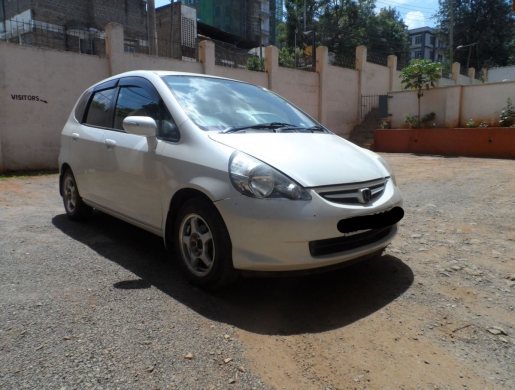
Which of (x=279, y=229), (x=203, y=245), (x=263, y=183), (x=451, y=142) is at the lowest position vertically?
(x=203, y=245)

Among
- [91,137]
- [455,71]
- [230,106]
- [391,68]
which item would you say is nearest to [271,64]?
[391,68]

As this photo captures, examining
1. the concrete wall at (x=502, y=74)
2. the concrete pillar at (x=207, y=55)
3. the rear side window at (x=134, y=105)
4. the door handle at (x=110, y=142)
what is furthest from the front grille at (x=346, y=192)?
the concrete wall at (x=502, y=74)

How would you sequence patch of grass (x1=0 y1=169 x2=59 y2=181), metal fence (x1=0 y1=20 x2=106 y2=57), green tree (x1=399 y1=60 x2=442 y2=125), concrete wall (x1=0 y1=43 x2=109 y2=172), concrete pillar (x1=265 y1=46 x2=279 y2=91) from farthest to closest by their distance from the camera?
metal fence (x1=0 y1=20 x2=106 y2=57)
concrete pillar (x1=265 y1=46 x2=279 y2=91)
green tree (x1=399 y1=60 x2=442 y2=125)
concrete wall (x1=0 y1=43 x2=109 y2=172)
patch of grass (x1=0 y1=169 x2=59 y2=181)

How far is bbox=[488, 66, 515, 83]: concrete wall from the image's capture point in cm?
2423

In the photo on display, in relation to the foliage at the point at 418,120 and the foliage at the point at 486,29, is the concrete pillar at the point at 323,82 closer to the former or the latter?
the foliage at the point at 418,120

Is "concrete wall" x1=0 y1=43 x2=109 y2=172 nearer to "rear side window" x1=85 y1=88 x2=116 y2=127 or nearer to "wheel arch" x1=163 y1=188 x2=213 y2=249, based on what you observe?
"rear side window" x1=85 y1=88 x2=116 y2=127

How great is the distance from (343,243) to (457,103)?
13.8 m

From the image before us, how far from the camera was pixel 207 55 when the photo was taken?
→ 43.0 ft

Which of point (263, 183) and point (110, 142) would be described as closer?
point (263, 183)

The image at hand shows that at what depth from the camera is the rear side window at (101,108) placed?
13.9 ft

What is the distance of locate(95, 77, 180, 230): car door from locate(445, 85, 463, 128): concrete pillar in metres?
13.3

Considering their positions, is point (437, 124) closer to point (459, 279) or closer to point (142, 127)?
point (459, 279)

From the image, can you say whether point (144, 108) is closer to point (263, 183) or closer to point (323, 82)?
point (263, 183)

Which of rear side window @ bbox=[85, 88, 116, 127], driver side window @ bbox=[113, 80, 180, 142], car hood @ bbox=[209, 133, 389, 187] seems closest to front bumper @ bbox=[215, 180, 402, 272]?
car hood @ bbox=[209, 133, 389, 187]
